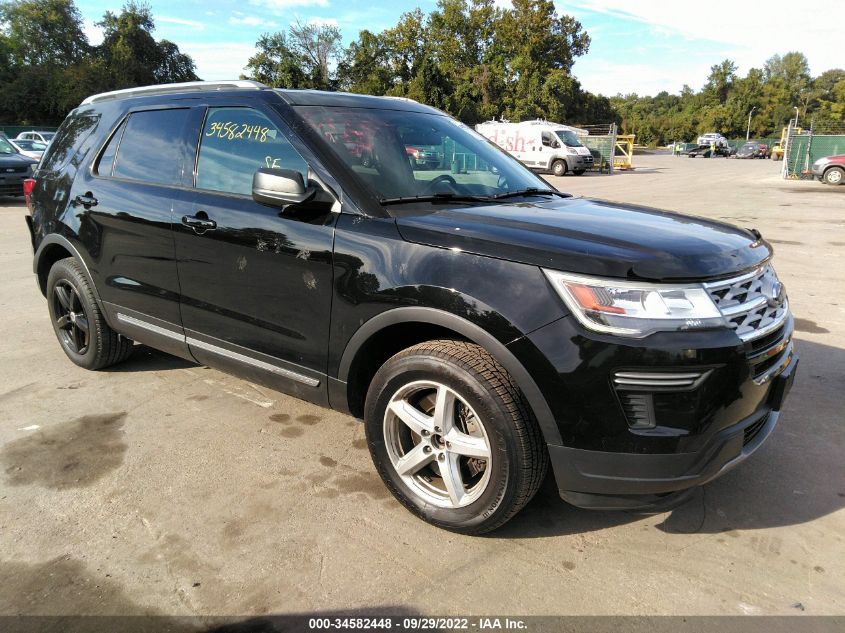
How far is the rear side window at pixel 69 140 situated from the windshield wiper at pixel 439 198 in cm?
268

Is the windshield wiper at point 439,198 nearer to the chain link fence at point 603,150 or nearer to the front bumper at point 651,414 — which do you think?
the front bumper at point 651,414

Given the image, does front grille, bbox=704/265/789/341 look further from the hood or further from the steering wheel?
the steering wheel

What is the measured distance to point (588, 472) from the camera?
232 centimetres

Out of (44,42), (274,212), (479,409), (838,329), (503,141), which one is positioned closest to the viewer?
(479,409)

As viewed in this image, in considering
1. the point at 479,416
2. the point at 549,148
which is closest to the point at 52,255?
the point at 479,416

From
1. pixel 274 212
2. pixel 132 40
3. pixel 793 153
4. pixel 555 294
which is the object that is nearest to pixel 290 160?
pixel 274 212

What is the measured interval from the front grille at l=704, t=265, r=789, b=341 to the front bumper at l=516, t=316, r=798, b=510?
8 centimetres

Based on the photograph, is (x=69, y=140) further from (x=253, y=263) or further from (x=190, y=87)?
(x=253, y=263)

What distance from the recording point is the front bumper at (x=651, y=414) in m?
2.18

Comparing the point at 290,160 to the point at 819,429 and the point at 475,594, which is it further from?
the point at 819,429

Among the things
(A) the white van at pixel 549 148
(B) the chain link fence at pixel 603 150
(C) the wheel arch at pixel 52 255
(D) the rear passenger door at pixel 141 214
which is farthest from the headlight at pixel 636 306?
(B) the chain link fence at pixel 603 150

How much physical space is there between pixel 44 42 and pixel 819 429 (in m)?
77.2

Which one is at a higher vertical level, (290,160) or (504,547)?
(290,160)

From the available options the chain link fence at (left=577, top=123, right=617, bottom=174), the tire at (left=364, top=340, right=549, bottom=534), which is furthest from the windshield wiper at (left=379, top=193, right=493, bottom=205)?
the chain link fence at (left=577, top=123, right=617, bottom=174)
